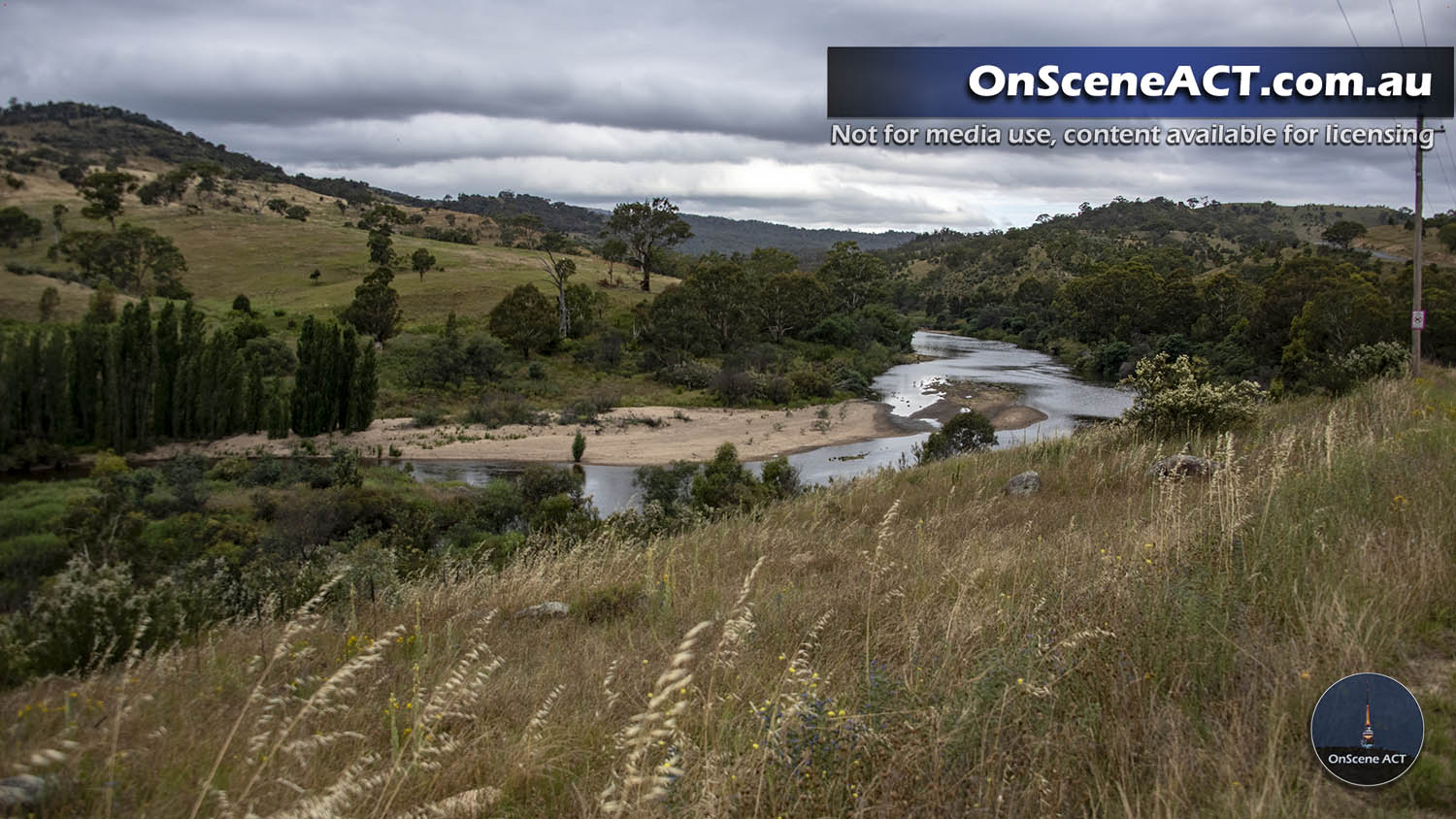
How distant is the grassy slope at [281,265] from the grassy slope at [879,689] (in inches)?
2130

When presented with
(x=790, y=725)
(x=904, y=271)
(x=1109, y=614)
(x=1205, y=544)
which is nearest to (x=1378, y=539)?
(x=1205, y=544)

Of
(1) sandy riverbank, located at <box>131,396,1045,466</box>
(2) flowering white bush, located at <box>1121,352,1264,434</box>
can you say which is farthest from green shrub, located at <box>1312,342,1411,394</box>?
(1) sandy riverbank, located at <box>131,396,1045,466</box>

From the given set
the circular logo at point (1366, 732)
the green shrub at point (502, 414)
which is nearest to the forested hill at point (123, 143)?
the green shrub at point (502, 414)

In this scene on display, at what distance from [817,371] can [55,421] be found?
38.2 m

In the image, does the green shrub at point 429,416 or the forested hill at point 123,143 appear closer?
the green shrub at point 429,416

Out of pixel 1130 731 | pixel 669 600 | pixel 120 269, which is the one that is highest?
pixel 120 269

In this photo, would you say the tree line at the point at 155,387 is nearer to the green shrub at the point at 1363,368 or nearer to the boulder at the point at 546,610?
the boulder at the point at 546,610

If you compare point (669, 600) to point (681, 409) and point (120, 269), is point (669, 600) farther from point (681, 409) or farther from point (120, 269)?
point (120, 269)

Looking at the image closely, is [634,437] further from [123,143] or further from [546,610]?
[123,143]

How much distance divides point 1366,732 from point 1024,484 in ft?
22.8

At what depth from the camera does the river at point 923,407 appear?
Result: 98.2 ft

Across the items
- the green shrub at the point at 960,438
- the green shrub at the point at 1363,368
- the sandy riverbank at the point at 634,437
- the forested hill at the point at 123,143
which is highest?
the forested hill at the point at 123,143

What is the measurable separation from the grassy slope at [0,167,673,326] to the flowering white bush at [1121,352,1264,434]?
51921mm

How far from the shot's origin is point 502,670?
383 cm
